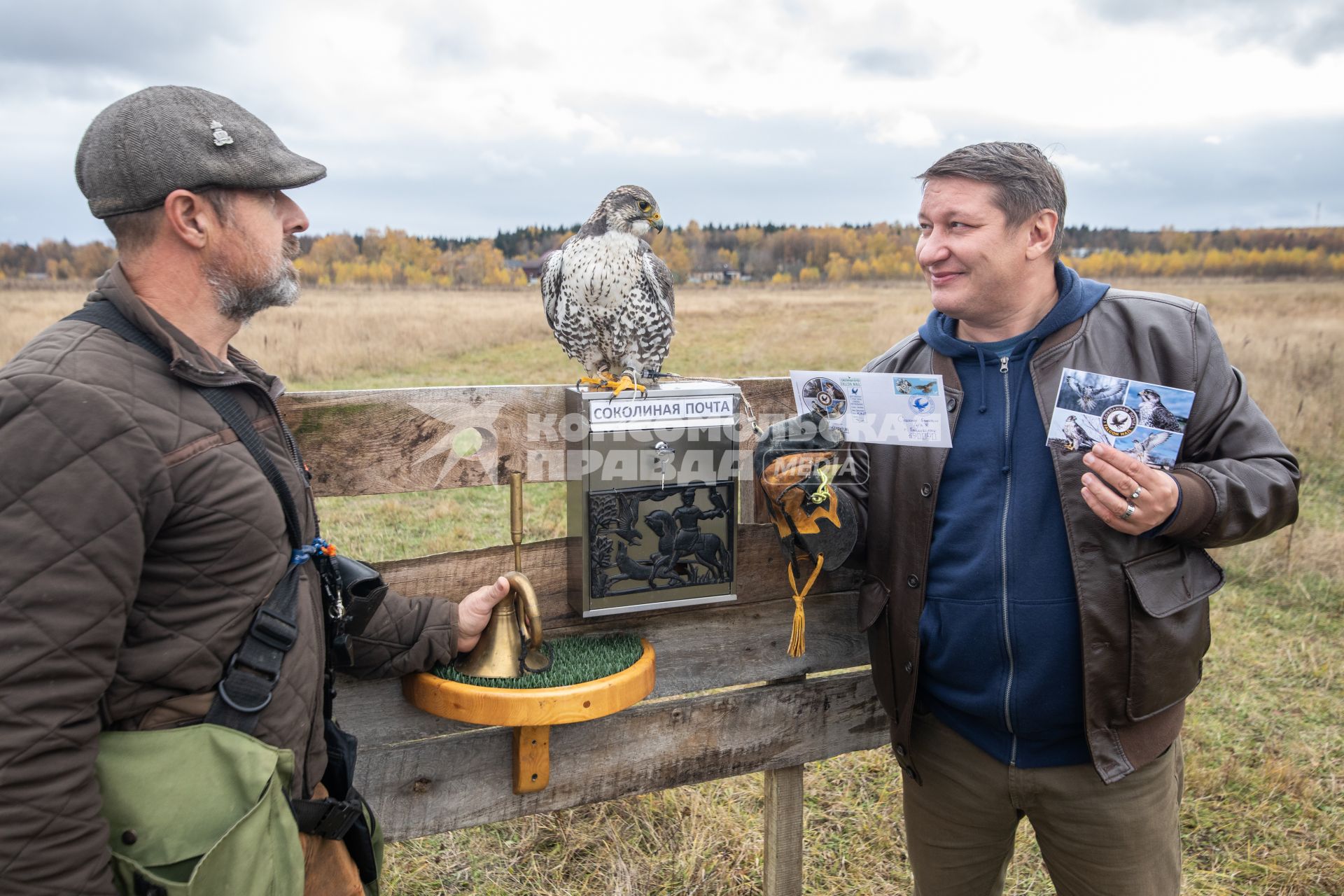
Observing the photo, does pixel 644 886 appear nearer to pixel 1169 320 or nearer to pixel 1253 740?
pixel 1169 320

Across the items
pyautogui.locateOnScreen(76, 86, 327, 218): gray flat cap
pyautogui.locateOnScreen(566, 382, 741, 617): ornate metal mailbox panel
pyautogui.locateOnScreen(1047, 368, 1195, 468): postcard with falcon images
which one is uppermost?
pyautogui.locateOnScreen(76, 86, 327, 218): gray flat cap

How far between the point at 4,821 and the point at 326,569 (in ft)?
2.25

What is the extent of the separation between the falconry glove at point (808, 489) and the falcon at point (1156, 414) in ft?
2.41

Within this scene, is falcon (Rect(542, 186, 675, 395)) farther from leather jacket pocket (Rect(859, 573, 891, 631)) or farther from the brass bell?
leather jacket pocket (Rect(859, 573, 891, 631))

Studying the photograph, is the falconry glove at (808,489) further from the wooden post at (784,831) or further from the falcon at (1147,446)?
the wooden post at (784,831)

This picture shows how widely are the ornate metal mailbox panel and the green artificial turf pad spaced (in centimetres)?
12

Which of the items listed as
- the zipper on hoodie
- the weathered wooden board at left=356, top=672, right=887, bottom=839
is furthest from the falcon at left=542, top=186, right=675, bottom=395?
the weathered wooden board at left=356, top=672, right=887, bottom=839

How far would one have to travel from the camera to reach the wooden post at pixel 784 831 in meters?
3.04

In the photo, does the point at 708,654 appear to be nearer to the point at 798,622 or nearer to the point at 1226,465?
the point at 798,622

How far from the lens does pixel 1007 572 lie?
2146mm

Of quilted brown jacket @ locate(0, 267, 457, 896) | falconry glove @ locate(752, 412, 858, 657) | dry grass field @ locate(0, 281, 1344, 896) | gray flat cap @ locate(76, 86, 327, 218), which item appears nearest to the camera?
quilted brown jacket @ locate(0, 267, 457, 896)

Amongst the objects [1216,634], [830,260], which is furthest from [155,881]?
[830,260]

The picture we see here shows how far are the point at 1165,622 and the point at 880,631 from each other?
2.33 ft

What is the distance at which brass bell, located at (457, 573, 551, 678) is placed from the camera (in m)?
2.18
